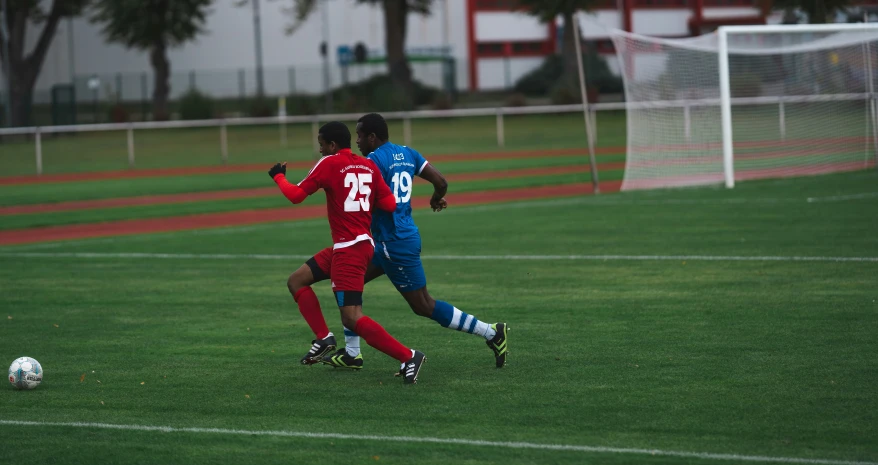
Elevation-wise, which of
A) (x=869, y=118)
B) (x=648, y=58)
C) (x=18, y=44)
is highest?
(x=18, y=44)

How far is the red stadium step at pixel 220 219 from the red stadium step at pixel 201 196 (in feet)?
10.1

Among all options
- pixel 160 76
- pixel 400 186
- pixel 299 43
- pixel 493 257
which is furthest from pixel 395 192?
pixel 299 43

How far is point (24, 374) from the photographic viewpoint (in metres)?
7.48

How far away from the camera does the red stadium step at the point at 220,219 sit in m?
18.1

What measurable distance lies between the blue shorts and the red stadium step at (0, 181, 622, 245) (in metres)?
11.2

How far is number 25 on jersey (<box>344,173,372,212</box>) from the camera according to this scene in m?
7.48

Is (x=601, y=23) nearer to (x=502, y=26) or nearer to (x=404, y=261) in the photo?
(x=502, y=26)

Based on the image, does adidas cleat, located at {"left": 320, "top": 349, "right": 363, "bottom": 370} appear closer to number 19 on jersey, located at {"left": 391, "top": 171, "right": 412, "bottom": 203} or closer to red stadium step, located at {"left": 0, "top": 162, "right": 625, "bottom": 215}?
number 19 on jersey, located at {"left": 391, "top": 171, "right": 412, "bottom": 203}

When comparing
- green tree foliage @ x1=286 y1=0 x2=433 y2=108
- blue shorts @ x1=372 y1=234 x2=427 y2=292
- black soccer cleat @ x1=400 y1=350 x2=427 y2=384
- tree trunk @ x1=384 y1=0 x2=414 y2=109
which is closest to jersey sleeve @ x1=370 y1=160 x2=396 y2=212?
blue shorts @ x1=372 y1=234 x2=427 y2=292

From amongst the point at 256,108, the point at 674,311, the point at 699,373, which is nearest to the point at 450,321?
the point at 699,373

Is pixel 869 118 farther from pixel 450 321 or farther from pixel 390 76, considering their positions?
pixel 390 76

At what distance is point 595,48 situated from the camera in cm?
6141

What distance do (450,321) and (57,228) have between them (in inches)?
519

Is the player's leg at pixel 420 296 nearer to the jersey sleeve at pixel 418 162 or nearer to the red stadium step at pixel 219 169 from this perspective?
the jersey sleeve at pixel 418 162
